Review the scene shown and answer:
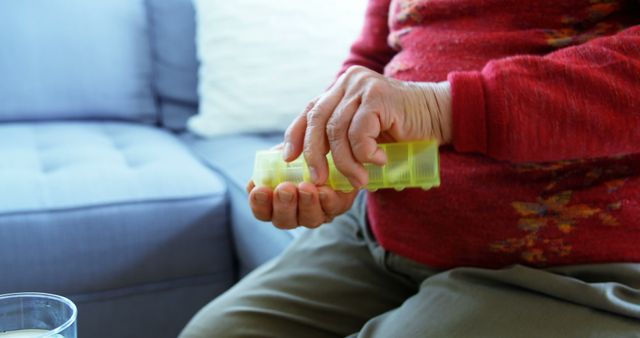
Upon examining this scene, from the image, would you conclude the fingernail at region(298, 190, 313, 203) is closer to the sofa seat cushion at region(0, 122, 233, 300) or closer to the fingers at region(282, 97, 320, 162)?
the fingers at region(282, 97, 320, 162)

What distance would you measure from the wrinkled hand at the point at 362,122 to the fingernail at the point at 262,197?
6cm

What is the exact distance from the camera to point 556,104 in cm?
54

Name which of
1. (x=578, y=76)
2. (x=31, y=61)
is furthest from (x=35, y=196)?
(x=578, y=76)

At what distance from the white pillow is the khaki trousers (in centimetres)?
82

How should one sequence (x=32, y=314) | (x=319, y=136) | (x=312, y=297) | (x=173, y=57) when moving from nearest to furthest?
(x=32, y=314), (x=319, y=136), (x=312, y=297), (x=173, y=57)

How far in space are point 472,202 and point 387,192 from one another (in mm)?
109

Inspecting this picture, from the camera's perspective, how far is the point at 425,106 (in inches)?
22.0

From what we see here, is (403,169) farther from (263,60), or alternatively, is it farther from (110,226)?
(263,60)

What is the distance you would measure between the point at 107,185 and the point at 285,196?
66cm

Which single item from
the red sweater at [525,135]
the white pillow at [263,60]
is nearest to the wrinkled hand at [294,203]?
the red sweater at [525,135]

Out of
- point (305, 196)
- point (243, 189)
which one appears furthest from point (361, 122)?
point (243, 189)

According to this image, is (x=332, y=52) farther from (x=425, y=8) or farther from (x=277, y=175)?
(x=277, y=175)

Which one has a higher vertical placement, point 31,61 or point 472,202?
point 472,202

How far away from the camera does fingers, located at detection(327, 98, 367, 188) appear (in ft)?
1.77
